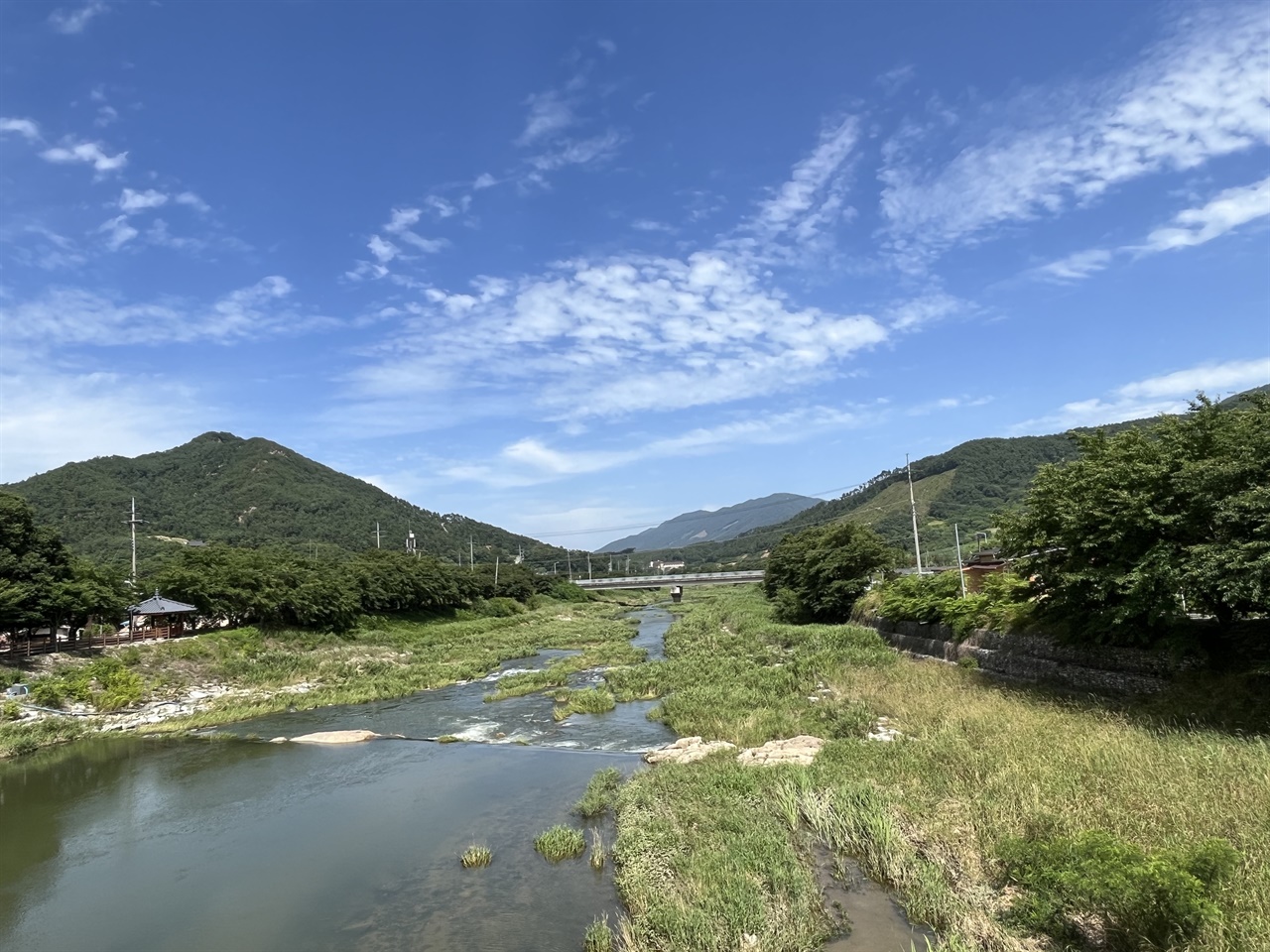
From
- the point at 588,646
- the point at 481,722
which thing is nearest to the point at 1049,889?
the point at 481,722

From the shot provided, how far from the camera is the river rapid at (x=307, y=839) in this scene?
11.2 meters

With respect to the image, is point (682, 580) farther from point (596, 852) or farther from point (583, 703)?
point (596, 852)

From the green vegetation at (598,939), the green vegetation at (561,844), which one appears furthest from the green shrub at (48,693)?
the green vegetation at (598,939)

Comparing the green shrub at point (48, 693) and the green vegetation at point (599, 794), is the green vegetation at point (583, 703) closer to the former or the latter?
the green vegetation at point (599, 794)

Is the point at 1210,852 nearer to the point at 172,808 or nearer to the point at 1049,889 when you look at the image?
the point at 1049,889

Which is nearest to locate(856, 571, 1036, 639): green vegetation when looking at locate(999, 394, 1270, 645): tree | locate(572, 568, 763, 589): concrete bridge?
locate(999, 394, 1270, 645): tree

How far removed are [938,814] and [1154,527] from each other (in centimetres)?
1051

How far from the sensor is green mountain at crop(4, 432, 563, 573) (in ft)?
366

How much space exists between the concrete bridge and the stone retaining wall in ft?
236

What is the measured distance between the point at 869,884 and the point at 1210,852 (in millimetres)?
4408

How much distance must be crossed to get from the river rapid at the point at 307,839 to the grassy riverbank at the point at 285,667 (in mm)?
4375

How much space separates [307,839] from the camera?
15.3 meters

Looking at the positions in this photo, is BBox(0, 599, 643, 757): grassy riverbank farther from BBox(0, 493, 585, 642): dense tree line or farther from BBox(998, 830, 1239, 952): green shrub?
BBox(998, 830, 1239, 952): green shrub

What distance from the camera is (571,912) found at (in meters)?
11.0
